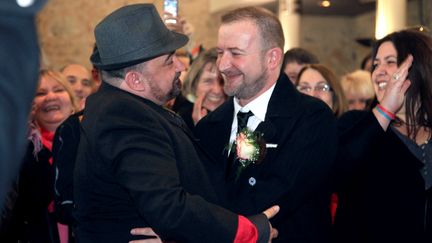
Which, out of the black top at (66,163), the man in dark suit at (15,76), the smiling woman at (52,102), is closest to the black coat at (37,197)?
the black top at (66,163)

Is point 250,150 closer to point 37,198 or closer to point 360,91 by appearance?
point 37,198

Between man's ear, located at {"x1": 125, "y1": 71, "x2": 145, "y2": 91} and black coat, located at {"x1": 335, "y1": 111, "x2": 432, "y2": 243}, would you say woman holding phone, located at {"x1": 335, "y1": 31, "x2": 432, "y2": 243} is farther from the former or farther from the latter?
man's ear, located at {"x1": 125, "y1": 71, "x2": 145, "y2": 91}

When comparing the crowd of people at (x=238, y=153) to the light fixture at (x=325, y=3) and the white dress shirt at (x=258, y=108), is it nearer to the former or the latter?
the white dress shirt at (x=258, y=108)

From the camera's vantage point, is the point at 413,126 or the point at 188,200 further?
the point at 413,126

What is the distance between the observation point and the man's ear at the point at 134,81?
8.04 feet

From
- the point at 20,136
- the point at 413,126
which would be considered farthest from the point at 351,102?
the point at 20,136

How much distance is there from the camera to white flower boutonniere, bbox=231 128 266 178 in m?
2.76

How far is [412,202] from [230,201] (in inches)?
32.3

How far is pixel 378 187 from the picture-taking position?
3.03 metres

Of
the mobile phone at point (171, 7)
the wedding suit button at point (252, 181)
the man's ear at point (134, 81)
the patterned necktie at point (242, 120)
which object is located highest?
the mobile phone at point (171, 7)

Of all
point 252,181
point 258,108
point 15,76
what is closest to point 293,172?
point 252,181

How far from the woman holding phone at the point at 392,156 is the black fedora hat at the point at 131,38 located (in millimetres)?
→ 953

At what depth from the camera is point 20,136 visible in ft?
2.70

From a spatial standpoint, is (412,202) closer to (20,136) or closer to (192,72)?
(192,72)
